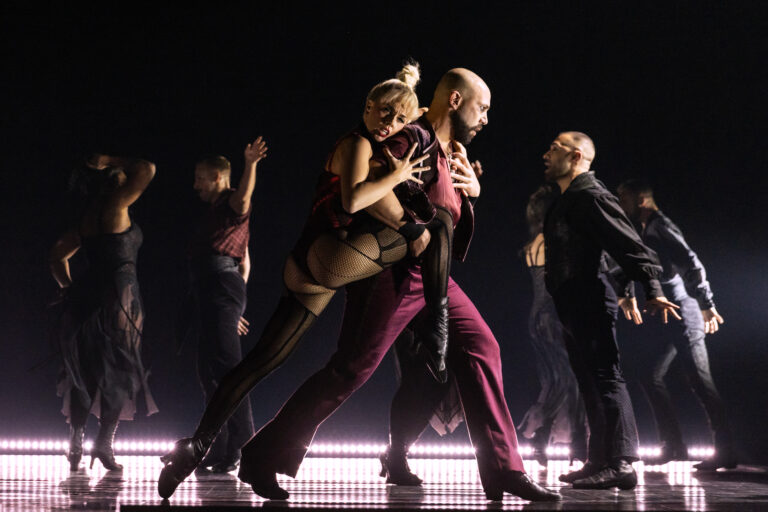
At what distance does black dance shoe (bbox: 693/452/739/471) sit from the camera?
4.91m

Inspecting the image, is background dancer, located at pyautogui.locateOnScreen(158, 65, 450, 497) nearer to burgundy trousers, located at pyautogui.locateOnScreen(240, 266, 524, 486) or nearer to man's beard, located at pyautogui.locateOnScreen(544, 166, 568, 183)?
burgundy trousers, located at pyautogui.locateOnScreen(240, 266, 524, 486)

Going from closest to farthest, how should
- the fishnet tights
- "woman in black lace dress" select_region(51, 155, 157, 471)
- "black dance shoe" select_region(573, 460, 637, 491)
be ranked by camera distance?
1. the fishnet tights
2. "black dance shoe" select_region(573, 460, 637, 491)
3. "woman in black lace dress" select_region(51, 155, 157, 471)

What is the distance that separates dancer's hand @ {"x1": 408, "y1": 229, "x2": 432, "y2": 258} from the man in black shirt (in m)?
3.08

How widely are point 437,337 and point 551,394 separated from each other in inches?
115

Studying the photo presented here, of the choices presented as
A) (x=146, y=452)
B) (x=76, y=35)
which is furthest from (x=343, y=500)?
(x=76, y=35)

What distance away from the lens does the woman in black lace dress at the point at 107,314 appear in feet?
15.2

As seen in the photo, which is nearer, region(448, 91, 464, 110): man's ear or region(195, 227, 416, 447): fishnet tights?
region(195, 227, 416, 447): fishnet tights

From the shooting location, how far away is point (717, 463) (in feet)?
16.1

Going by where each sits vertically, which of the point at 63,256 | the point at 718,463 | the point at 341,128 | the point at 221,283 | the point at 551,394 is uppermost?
the point at 341,128

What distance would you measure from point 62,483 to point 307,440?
1399mm

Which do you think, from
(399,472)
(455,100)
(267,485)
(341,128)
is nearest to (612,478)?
(399,472)

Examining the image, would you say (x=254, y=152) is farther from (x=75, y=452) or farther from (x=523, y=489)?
(x=523, y=489)

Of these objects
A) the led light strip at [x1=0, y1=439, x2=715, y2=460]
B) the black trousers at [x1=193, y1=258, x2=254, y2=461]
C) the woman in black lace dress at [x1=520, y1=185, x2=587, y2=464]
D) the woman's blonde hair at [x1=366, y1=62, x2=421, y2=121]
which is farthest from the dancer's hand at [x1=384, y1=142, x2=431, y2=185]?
the led light strip at [x1=0, y1=439, x2=715, y2=460]

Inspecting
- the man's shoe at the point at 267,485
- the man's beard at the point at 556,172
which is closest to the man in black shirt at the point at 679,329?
the man's beard at the point at 556,172
